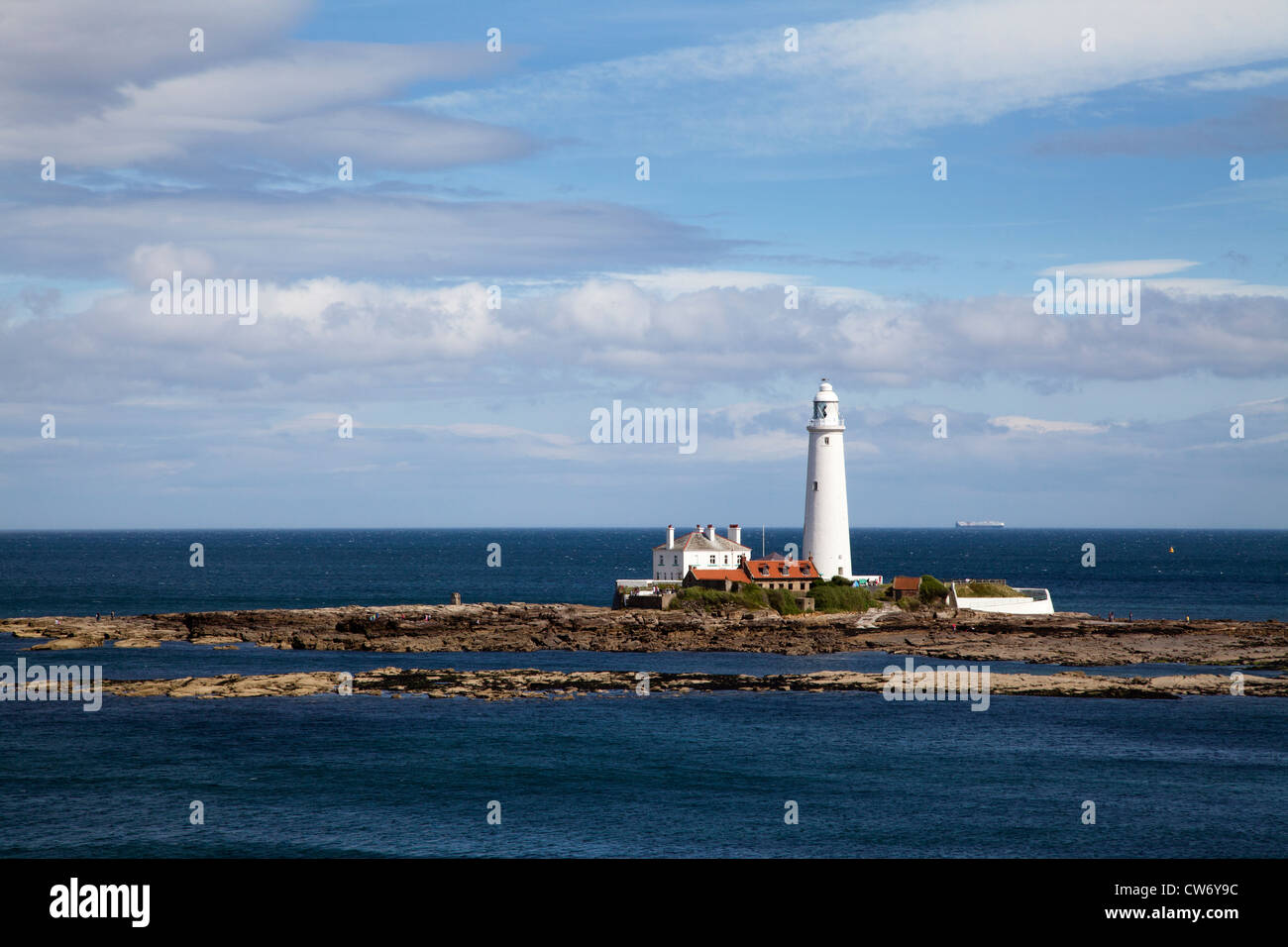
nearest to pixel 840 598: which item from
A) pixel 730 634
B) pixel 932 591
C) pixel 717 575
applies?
pixel 932 591

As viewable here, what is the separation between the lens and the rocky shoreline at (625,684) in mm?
53125

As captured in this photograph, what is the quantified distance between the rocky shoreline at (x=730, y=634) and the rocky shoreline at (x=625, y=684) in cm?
717

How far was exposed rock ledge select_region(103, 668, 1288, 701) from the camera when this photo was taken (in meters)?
53.2

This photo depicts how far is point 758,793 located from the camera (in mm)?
36531

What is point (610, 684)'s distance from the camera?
54906 mm

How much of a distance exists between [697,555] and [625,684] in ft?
94.4

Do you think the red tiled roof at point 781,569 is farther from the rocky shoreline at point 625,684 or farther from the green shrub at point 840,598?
the rocky shoreline at point 625,684

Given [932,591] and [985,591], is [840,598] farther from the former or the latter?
[985,591]

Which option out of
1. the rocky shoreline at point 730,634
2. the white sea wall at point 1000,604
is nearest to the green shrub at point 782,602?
the rocky shoreline at point 730,634
